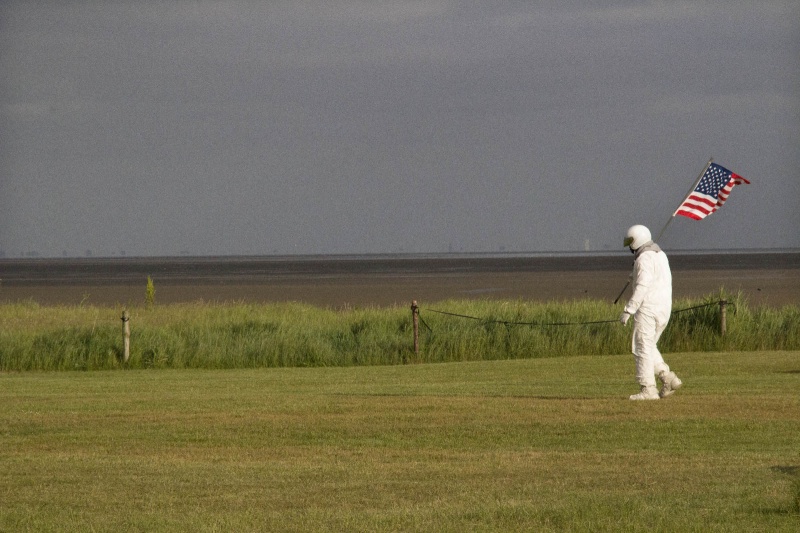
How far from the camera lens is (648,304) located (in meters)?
13.9

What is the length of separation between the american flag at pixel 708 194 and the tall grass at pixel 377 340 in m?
7.93

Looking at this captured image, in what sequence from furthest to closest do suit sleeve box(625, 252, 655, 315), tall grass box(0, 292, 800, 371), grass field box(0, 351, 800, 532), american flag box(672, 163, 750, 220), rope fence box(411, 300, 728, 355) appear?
rope fence box(411, 300, 728, 355)
tall grass box(0, 292, 800, 371)
american flag box(672, 163, 750, 220)
suit sleeve box(625, 252, 655, 315)
grass field box(0, 351, 800, 532)

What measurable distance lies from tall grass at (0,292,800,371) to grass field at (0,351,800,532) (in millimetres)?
5554

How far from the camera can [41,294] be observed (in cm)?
7012

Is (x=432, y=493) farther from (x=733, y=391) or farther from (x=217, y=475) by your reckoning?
(x=733, y=391)

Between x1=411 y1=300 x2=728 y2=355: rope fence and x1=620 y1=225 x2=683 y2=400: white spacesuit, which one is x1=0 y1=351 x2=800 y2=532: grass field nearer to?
x1=620 y1=225 x2=683 y2=400: white spacesuit

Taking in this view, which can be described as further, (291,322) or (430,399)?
(291,322)

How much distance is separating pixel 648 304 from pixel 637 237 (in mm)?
877

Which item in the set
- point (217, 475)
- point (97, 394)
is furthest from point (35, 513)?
point (97, 394)

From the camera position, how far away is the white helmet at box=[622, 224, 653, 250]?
558 inches

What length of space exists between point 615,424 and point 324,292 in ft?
179

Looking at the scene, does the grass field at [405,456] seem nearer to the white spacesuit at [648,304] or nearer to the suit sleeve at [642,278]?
the white spacesuit at [648,304]

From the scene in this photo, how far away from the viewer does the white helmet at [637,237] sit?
1418 centimetres

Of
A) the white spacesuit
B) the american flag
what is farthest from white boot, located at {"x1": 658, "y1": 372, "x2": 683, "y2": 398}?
the american flag
